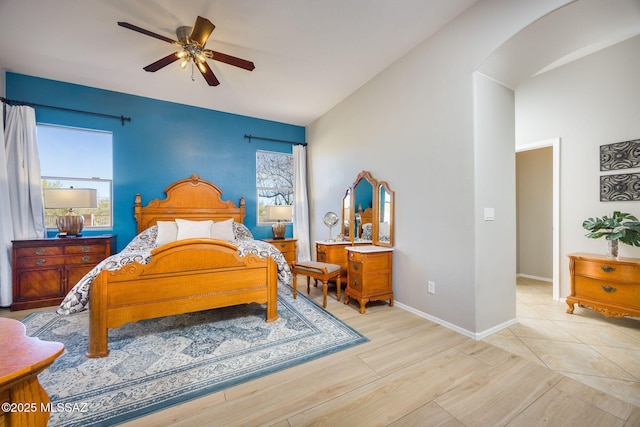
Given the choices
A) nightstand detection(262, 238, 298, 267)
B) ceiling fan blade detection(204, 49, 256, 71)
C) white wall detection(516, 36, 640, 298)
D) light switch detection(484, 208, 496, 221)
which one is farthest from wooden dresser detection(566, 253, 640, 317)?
ceiling fan blade detection(204, 49, 256, 71)

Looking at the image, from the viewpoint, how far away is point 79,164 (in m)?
3.72

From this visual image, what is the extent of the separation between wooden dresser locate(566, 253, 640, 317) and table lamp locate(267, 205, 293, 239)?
3.84 meters

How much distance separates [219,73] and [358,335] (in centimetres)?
349

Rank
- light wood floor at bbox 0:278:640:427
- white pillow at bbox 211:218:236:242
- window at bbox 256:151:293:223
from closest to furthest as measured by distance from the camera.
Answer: light wood floor at bbox 0:278:640:427, white pillow at bbox 211:218:236:242, window at bbox 256:151:293:223

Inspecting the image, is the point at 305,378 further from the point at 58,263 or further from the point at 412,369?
the point at 58,263

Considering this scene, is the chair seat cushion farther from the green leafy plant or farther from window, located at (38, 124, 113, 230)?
window, located at (38, 124, 113, 230)

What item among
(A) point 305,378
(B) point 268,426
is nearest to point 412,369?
(A) point 305,378

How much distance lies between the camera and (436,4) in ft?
7.30

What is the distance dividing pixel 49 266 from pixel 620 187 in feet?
21.5

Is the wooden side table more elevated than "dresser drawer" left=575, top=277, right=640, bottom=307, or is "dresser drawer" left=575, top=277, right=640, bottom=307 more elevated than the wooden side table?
the wooden side table

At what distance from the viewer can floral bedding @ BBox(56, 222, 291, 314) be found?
200 centimetres

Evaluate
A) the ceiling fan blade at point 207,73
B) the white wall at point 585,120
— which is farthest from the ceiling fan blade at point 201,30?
the white wall at point 585,120

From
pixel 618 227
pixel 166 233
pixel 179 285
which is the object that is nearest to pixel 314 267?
pixel 179 285

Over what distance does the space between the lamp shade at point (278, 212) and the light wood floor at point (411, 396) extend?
9.42ft
